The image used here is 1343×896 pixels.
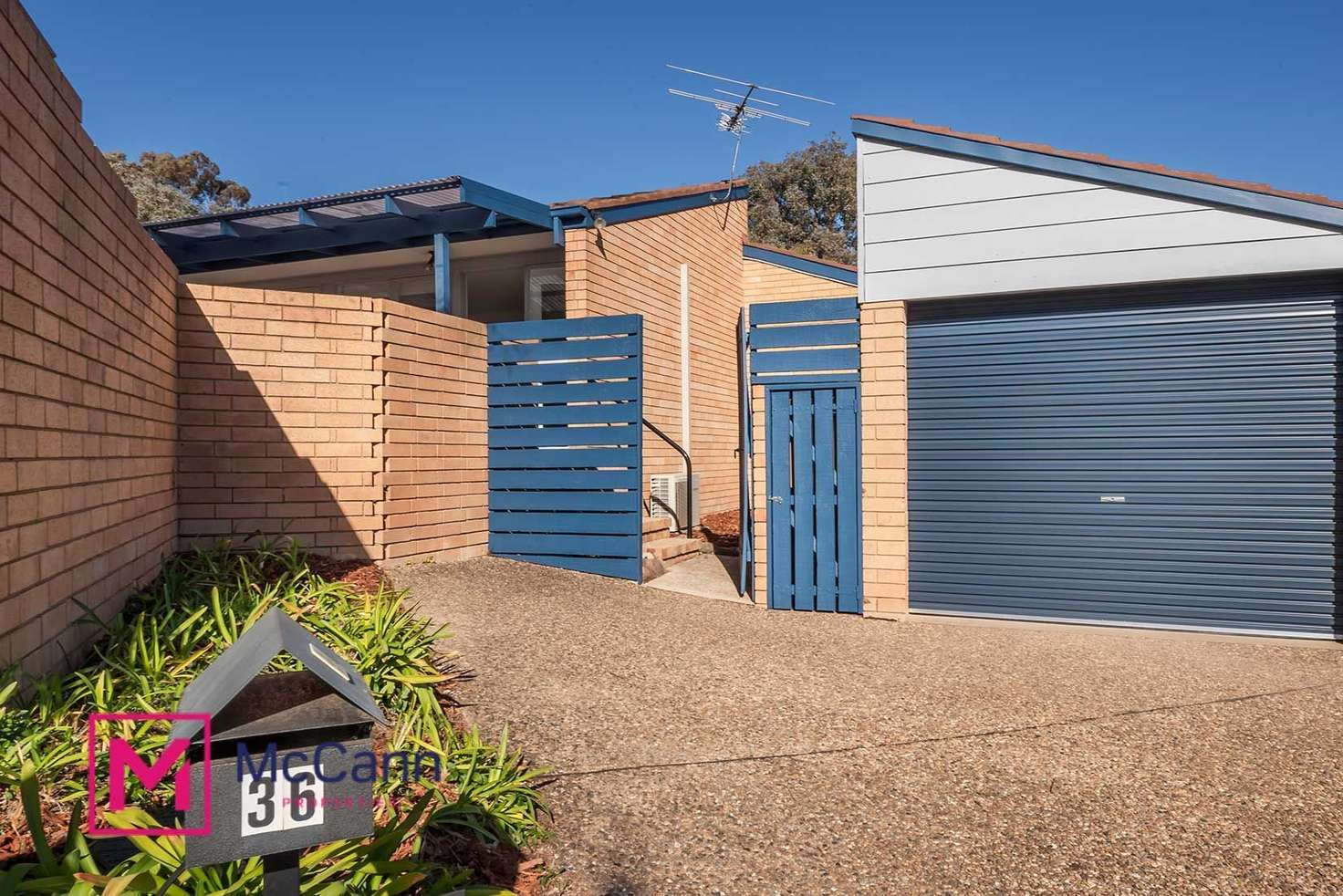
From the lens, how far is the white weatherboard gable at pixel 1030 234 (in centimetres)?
657

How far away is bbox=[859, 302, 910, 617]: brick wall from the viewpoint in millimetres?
7383

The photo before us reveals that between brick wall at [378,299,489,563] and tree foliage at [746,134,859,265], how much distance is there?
2238 centimetres

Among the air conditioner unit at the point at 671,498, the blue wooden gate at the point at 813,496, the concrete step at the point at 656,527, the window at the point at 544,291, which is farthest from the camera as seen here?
the window at the point at 544,291

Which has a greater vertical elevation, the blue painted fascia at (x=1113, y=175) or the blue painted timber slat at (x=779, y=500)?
the blue painted fascia at (x=1113, y=175)

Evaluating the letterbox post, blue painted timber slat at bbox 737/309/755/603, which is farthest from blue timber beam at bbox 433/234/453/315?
the letterbox post

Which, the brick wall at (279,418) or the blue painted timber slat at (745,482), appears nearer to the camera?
the brick wall at (279,418)

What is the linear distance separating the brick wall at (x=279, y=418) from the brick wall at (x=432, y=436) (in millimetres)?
157

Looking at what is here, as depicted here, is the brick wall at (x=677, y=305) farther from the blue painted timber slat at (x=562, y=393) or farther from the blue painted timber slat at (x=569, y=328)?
the blue painted timber slat at (x=562, y=393)

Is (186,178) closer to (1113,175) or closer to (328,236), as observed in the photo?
(328,236)

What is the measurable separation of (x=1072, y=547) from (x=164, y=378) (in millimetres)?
7576

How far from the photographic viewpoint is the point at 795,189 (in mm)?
30391

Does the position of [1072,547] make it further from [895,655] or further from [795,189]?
[795,189]

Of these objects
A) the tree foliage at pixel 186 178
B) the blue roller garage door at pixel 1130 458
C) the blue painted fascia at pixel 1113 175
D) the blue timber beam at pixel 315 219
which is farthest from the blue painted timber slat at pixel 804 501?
the tree foliage at pixel 186 178

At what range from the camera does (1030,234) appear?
707 centimetres
